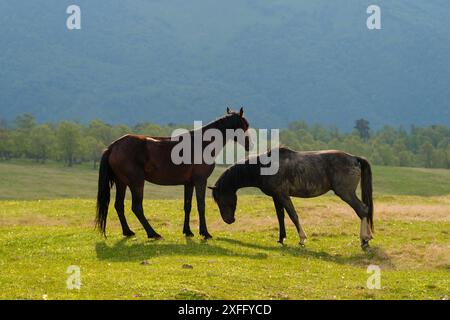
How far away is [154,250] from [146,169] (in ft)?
10.5

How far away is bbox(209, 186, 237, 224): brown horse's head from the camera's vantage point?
67.6 ft

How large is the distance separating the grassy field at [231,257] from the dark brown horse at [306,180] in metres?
1.48

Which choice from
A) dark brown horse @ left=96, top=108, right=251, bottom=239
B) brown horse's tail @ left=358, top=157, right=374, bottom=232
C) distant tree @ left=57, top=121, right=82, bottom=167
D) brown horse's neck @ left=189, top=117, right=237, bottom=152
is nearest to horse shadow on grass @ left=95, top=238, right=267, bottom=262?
dark brown horse @ left=96, top=108, right=251, bottom=239

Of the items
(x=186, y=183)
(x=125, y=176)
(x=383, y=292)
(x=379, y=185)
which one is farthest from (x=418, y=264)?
(x=379, y=185)

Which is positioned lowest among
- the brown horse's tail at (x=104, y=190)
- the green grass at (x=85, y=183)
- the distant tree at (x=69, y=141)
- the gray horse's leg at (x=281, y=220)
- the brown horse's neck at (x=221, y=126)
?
the green grass at (x=85, y=183)

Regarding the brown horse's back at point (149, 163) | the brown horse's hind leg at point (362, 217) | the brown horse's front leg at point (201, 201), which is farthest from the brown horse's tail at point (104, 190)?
the brown horse's hind leg at point (362, 217)

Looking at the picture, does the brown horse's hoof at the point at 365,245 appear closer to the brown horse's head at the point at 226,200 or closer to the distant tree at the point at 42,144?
the brown horse's head at the point at 226,200

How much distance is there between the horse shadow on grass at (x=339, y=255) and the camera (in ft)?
59.1

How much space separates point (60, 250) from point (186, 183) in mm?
4997

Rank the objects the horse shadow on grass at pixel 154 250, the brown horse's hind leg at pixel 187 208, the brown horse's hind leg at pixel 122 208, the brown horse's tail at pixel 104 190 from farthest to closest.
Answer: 1. the brown horse's hind leg at pixel 187 208
2. the brown horse's hind leg at pixel 122 208
3. the brown horse's tail at pixel 104 190
4. the horse shadow on grass at pixel 154 250

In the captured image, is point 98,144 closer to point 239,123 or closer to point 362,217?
point 239,123

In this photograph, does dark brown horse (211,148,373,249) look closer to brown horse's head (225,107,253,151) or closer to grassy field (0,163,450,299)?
brown horse's head (225,107,253,151)

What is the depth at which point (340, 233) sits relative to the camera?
23094 millimetres

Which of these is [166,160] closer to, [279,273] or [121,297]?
[279,273]
